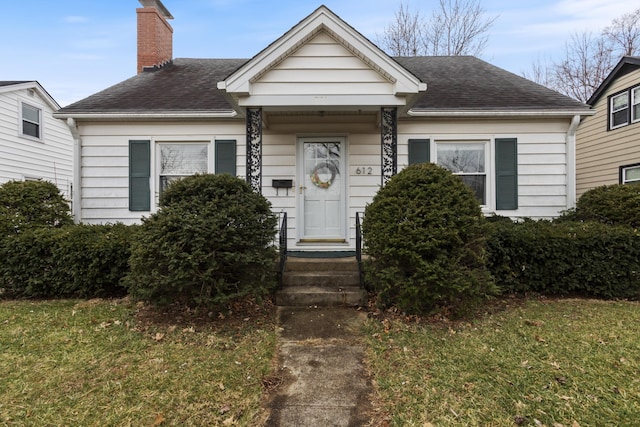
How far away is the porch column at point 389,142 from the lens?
543 centimetres

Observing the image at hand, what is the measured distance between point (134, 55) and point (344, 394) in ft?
32.6

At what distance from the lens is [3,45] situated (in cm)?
1502

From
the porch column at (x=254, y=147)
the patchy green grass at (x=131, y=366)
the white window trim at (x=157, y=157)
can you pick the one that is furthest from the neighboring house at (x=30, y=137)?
the porch column at (x=254, y=147)

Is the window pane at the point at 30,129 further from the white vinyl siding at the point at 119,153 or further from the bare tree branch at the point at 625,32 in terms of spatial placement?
the bare tree branch at the point at 625,32

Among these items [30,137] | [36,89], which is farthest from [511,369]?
[36,89]

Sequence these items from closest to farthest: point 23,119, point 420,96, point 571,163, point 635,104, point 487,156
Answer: point 420,96 → point 571,163 → point 487,156 → point 635,104 → point 23,119

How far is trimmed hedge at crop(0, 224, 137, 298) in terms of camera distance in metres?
5.02

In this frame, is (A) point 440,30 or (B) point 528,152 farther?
(A) point 440,30

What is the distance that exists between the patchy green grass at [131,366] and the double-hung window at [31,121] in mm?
10400

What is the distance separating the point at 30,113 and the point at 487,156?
48.8 feet

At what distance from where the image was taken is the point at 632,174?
10.4 m

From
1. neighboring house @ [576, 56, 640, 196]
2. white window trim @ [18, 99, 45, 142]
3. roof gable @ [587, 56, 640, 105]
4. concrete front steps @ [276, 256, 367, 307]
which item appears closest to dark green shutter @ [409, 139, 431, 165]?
concrete front steps @ [276, 256, 367, 307]

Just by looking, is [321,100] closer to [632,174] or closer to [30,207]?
[30,207]

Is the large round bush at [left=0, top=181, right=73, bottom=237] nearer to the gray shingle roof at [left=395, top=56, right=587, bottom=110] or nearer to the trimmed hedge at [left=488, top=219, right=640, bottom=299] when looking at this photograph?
the gray shingle roof at [left=395, top=56, right=587, bottom=110]
